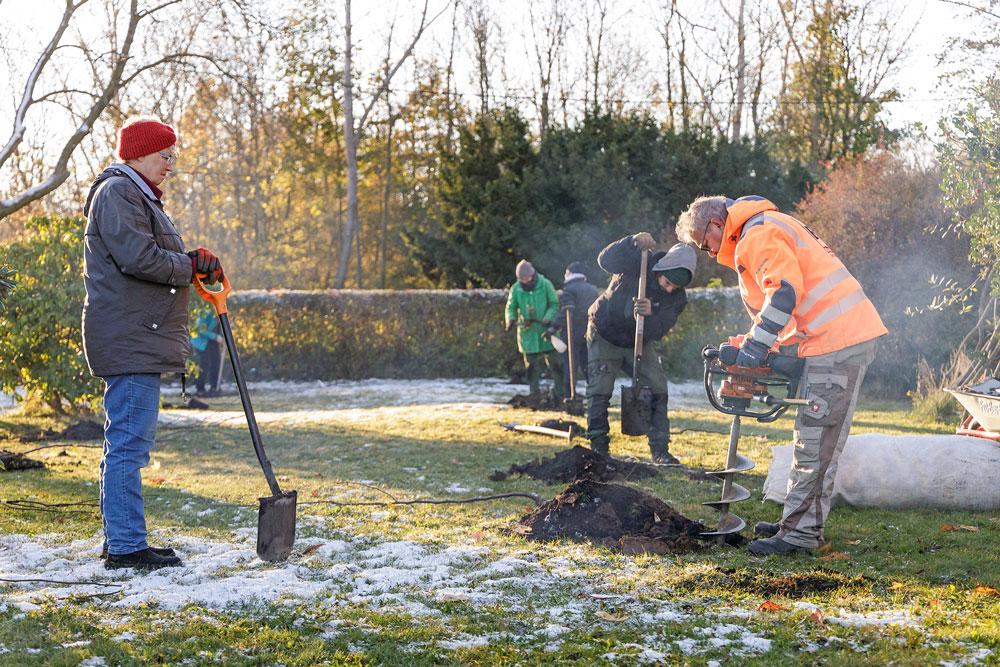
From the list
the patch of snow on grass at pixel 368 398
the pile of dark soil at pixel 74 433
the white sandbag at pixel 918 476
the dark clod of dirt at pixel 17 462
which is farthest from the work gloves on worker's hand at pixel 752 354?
the patch of snow on grass at pixel 368 398

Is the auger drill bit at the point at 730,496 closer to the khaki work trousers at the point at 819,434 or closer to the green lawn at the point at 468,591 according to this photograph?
the green lawn at the point at 468,591

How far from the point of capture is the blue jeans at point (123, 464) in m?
4.85

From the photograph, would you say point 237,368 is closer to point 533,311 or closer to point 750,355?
point 750,355

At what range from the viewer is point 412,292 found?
19734 millimetres

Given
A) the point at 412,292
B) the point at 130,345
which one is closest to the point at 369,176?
the point at 412,292

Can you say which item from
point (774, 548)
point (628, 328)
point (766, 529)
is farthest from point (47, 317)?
point (774, 548)

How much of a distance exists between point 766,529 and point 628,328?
2.82m

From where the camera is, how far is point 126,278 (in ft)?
15.9

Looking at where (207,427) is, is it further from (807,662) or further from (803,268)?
(807,662)

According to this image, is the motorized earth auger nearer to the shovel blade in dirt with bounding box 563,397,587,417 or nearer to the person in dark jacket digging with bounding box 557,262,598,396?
the shovel blade in dirt with bounding box 563,397,587,417

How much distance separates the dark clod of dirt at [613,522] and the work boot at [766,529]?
0.35 meters

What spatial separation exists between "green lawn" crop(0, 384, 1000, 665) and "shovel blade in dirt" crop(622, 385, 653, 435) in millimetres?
1024

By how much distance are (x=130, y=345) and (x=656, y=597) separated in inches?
106

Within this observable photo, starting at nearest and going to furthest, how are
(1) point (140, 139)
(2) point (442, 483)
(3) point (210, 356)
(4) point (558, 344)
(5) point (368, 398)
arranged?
(1) point (140, 139), (2) point (442, 483), (4) point (558, 344), (5) point (368, 398), (3) point (210, 356)
